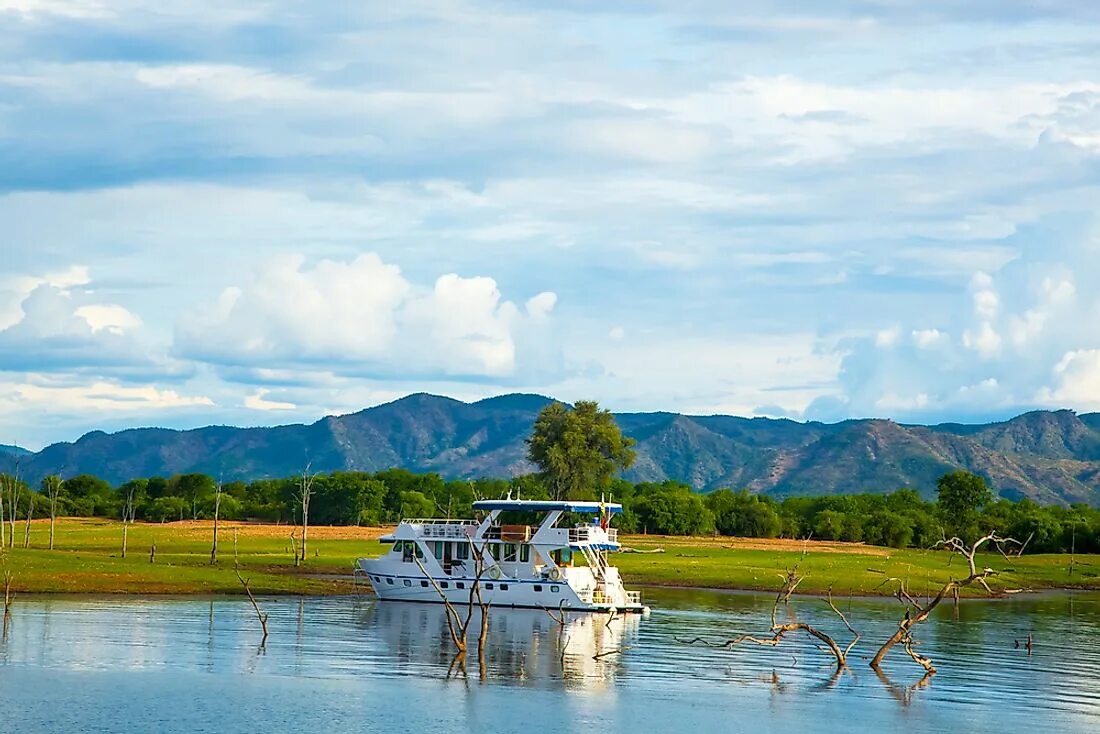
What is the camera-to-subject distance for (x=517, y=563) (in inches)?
3716

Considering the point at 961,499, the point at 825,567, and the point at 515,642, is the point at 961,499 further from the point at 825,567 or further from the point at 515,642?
the point at 515,642

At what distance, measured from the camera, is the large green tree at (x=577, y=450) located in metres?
163

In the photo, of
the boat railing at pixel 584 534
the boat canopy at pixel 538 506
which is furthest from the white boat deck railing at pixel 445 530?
the boat railing at pixel 584 534

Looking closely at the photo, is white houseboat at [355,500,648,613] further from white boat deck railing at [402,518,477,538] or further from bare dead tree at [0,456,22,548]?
bare dead tree at [0,456,22,548]

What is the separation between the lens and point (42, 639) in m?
66.1

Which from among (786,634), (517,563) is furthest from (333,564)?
(786,634)

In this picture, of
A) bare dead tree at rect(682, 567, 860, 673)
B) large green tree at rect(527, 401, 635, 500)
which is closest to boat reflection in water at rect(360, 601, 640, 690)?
bare dead tree at rect(682, 567, 860, 673)

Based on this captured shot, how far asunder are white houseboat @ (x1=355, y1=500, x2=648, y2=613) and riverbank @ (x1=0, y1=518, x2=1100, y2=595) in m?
5.66

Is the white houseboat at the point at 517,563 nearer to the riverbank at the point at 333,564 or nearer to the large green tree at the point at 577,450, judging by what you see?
the riverbank at the point at 333,564

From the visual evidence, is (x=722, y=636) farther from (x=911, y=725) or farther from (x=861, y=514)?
(x=861, y=514)

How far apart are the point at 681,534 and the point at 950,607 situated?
2814 inches

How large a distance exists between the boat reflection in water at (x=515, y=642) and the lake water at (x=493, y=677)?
0.69ft

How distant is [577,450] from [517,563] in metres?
68.5

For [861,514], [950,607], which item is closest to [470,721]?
[950,607]
